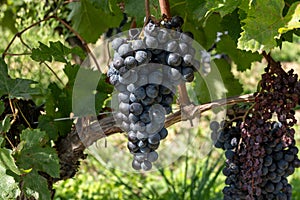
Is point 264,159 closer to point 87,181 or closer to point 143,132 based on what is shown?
point 143,132

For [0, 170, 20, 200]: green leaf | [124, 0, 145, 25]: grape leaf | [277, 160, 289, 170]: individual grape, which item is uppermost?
[124, 0, 145, 25]: grape leaf

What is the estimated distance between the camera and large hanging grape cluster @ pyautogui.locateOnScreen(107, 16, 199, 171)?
1.04 metres

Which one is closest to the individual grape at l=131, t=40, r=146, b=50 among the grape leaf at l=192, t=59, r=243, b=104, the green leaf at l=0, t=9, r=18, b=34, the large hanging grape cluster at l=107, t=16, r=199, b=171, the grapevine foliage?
the large hanging grape cluster at l=107, t=16, r=199, b=171

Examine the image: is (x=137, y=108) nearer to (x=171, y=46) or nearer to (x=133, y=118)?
(x=133, y=118)

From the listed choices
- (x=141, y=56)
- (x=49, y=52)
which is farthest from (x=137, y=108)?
(x=49, y=52)

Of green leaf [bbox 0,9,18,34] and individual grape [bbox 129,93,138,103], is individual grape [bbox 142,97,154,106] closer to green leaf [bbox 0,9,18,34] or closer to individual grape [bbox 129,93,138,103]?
individual grape [bbox 129,93,138,103]

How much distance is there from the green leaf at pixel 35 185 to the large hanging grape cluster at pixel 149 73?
291mm

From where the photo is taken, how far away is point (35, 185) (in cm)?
131

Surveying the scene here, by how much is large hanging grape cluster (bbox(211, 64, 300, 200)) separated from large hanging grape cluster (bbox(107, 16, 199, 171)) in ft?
0.82

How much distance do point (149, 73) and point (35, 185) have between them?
1.46 feet

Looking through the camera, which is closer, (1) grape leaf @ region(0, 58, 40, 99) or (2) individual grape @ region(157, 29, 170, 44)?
(2) individual grape @ region(157, 29, 170, 44)

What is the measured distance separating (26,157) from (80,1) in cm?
78

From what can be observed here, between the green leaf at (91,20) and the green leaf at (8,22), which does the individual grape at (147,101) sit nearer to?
the green leaf at (91,20)

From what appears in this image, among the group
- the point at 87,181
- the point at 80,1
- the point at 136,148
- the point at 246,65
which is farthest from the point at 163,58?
the point at 87,181
